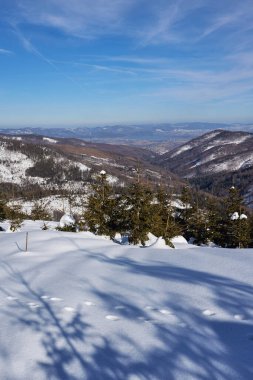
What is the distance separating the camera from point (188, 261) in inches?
447

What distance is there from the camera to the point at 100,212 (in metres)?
29.6

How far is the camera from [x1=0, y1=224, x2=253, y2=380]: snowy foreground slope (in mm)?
4871

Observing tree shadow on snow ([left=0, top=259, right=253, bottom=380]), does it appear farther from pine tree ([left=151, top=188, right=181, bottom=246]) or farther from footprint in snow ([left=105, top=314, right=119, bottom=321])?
pine tree ([left=151, top=188, right=181, bottom=246])

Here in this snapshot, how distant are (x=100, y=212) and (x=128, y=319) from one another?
2321 cm

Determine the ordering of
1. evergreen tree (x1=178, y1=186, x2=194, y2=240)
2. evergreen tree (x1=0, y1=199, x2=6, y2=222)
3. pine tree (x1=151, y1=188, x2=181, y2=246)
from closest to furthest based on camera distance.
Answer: pine tree (x1=151, y1=188, x2=181, y2=246) < evergreen tree (x1=178, y1=186, x2=194, y2=240) < evergreen tree (x1=0, y1=199, x2=6, y2=222)

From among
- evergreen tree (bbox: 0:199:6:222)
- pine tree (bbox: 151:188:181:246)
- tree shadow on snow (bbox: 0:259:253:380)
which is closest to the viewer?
tree shadow on snow (bbox: 0:259:253:380)

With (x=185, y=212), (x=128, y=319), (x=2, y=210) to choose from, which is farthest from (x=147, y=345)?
(x=2, y=210)

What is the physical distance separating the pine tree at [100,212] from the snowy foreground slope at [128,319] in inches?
670

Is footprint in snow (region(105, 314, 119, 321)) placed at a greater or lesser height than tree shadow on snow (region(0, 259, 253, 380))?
lesser

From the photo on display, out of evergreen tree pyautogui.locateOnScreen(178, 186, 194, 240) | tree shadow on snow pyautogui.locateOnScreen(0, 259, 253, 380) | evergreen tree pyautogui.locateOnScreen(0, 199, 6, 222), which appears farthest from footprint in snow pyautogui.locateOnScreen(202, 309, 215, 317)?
evergreen tree pyautogui.locateOnScreen(0, 199, 6, 222)

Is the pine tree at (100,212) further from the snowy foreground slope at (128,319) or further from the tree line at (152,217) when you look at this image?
the snowy foreground slope at (128,319)

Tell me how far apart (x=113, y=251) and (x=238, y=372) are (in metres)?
9.49

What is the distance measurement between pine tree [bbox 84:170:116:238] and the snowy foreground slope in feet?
55.8

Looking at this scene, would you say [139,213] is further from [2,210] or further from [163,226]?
[2,210]
